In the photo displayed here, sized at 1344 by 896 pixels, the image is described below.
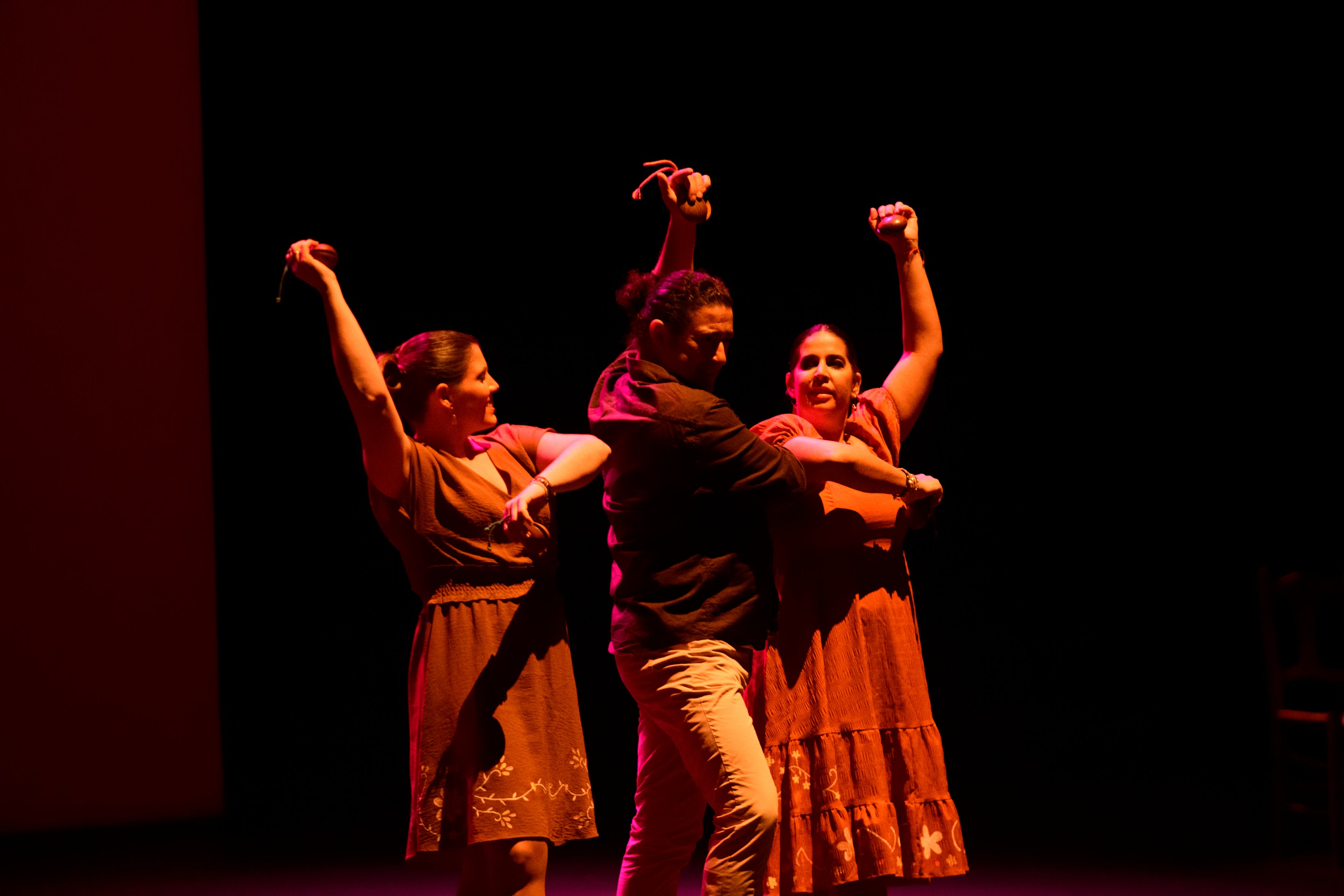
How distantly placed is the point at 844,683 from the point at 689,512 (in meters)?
0.53

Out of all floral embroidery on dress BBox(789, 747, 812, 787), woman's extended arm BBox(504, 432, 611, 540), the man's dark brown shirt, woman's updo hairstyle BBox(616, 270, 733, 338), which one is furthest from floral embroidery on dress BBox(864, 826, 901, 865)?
woman's updo hairstyle BBox(616, 270, 733, 338)

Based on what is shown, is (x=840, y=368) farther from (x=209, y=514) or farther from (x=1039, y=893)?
(x=209, y=514)

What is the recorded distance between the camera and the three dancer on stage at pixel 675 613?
2.09 meters

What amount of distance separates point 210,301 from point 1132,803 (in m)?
3.59

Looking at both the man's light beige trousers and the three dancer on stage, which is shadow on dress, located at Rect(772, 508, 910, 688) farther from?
the man's light beige trousers

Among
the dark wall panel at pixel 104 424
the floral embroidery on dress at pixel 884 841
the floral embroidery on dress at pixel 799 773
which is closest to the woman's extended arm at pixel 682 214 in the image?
the floral embroidery on dress at pixel 799 773

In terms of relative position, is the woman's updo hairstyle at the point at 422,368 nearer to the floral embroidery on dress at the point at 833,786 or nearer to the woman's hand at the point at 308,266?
the woman's hand at the point at 308,266

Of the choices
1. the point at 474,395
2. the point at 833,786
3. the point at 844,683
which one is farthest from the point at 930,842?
the point at 474,395

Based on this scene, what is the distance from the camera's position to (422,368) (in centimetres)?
231

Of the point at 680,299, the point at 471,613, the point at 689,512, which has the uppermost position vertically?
the point at 680,299

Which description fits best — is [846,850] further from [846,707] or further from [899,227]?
[899,227]

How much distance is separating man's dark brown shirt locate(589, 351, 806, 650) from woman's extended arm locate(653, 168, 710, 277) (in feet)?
1.34

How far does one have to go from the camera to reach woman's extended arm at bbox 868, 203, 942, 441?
2621 millimetres

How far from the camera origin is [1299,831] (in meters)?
3.96
